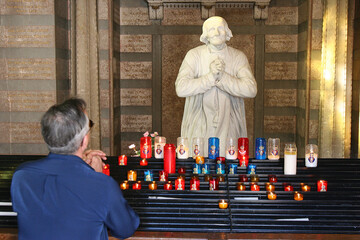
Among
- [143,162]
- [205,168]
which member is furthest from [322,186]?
[143,162]

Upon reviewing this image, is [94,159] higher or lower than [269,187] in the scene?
higher

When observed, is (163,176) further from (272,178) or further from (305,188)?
(305,188)

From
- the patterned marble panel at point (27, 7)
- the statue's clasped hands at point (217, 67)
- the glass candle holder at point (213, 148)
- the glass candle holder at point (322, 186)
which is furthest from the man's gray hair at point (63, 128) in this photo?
the patterned marble panel at point (27, 7)

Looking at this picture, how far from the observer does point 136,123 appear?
8.63 metres

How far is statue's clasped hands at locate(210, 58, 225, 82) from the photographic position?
5.19m

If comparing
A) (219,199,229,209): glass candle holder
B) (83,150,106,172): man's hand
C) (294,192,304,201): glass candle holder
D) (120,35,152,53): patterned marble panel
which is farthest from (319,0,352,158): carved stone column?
(83,150,106,172): man's hand

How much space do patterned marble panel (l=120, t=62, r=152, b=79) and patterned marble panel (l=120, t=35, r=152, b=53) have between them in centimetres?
24

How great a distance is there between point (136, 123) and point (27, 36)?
8.71 feet

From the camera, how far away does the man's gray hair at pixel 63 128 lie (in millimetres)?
2277

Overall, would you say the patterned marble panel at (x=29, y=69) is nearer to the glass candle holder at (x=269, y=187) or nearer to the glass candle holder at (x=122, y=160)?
the glass candle holder at (x=122, y=160)

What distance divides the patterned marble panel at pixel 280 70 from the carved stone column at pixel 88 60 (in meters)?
2.98

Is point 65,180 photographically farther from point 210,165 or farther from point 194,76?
point 194,76

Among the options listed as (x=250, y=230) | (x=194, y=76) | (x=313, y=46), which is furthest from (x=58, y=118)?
(x=313, y=46)

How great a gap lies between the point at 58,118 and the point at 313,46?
20.4ft
